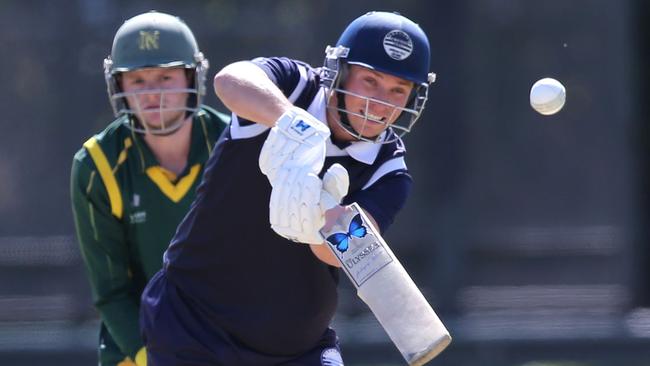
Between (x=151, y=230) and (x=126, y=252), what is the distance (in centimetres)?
16

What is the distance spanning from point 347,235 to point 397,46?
2.42ft

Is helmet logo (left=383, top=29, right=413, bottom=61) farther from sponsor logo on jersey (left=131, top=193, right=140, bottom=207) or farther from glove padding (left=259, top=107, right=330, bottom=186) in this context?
sponsor logo on jersey (left=131, top=193, right=140, bottom=207)

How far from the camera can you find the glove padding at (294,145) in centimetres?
313

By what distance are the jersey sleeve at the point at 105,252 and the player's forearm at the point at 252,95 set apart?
1.08 meters

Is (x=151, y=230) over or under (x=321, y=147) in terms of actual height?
under

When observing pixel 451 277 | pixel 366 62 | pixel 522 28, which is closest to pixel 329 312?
pixel 366 62

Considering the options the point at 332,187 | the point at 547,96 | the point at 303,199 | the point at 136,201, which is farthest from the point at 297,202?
the point at 136,201

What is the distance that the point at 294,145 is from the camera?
314 centimetres

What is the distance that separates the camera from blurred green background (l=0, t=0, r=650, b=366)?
7.47m

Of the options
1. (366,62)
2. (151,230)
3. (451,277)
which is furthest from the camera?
(451,277)

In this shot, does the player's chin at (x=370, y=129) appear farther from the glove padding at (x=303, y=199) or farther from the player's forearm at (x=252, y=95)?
the glove padding at (x=303, y=199)

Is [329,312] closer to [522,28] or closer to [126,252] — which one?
[126,252]

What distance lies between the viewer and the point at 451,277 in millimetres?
7461

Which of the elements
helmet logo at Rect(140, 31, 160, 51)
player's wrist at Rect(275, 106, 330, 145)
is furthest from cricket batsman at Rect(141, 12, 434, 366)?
helmet logo at Rect(140, 31, 160, 51)
